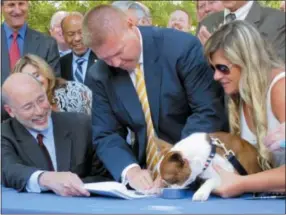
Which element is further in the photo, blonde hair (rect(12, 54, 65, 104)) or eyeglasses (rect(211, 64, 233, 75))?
blonde hair (rect(12, 54, 65, 104))

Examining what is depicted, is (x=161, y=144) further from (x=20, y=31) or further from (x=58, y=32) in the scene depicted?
(x=58, y=32)

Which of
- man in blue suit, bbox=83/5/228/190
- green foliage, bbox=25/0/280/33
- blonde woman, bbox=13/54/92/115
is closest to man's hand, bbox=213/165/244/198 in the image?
man in blue suit, bbox=83/5/228/190

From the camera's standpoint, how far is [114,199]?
2221mm

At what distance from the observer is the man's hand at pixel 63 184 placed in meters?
2.36

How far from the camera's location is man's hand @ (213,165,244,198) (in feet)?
6.93

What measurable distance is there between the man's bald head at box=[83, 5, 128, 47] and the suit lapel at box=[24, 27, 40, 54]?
1871 mm

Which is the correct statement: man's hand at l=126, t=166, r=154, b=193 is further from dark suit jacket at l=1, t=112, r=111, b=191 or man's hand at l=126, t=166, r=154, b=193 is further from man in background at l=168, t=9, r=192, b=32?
man in background at l=168, t=9, r=192, b=32

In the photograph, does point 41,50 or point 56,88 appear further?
point 41,50

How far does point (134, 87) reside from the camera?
270 cm

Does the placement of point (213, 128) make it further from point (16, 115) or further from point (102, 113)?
point (16, 115)

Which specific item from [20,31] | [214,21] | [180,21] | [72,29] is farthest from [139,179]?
[180,21]

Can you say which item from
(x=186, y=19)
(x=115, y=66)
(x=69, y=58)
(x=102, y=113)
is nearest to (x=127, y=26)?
(x=115, y=66)

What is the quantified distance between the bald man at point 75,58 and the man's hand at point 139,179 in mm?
1816

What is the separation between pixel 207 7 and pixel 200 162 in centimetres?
261
